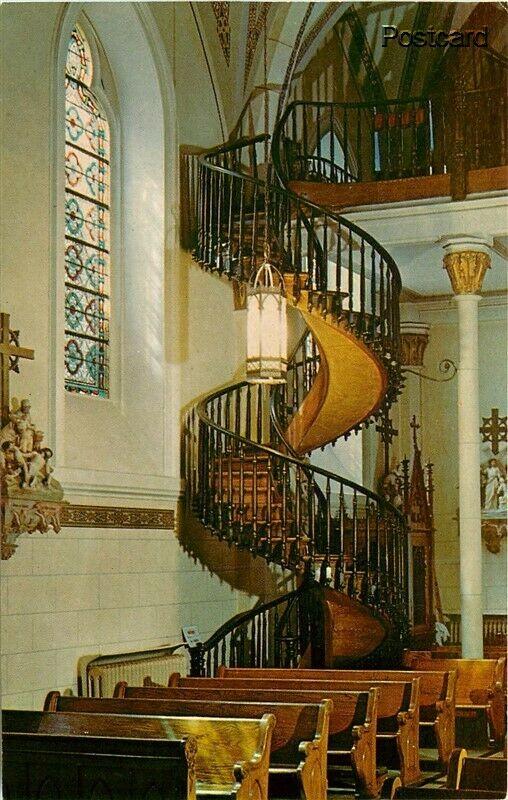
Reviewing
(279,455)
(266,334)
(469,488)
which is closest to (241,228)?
(279,455)

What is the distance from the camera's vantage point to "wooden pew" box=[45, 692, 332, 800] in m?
6.07

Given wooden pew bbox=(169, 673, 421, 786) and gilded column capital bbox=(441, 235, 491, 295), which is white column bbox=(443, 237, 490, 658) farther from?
wooden pew bbox=(169, 673, 421, 786)

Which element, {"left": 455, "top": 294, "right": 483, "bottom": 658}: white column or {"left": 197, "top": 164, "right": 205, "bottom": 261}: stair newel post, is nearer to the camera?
{"left": 455, "top": 294, "right": 483, "bottom": 658}: white column

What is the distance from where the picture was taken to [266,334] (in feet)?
28.1

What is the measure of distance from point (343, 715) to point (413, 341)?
8.63 meters

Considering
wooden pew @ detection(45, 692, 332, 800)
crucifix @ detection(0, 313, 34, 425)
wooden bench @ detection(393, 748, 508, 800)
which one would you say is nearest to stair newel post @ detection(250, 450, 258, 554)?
crucifix @ detection(0, 313, 34, 425)

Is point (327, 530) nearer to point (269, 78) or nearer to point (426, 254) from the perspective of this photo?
point (426, 254)

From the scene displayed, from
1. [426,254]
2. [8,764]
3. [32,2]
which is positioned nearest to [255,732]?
[8,764]

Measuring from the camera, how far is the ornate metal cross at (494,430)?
14.8 metres

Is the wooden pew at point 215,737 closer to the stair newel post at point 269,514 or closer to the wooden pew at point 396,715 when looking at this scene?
the wooden pew at point 396,715

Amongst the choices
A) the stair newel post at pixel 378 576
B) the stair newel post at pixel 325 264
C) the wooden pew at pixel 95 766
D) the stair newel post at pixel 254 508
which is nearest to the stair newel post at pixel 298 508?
Answer: the stair newel post at pixel 254 508

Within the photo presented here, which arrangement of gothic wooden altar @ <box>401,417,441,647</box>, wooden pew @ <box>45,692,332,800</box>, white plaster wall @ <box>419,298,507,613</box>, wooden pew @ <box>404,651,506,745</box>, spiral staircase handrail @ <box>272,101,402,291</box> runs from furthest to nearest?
white plaster wall @ <box>419,298,507,613</box>, gothic wooden altar @ <box>401,417,441,647</box>, spiral staircase handrail @ <box>272,101,402,291</box>, wooden pew @ <box>404,651,506,745</box>, wooden pew @ <box>45,692,332,800</box>

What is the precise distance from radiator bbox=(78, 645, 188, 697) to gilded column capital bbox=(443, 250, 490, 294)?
4.29 metres

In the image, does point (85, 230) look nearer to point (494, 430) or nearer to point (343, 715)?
point (343, 715)
